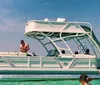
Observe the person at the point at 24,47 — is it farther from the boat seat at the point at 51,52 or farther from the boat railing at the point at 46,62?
the boat seat at the point at 51,52

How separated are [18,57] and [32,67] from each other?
851 millimetres

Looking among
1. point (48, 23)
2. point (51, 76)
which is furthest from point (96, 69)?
point (48, 23)

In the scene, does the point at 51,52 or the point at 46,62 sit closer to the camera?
the point at 46,62

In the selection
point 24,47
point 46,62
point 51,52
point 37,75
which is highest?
point 24,47

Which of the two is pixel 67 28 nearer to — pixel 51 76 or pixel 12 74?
pixel 51 76

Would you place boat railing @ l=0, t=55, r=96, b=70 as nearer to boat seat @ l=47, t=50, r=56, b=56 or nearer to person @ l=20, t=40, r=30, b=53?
person @ l=20, t=40, r=30, b=53

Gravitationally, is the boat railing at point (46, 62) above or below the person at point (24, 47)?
below

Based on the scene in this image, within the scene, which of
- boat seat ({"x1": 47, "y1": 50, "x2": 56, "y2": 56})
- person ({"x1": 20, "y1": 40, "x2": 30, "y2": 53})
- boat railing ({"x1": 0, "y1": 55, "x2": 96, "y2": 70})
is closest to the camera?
boat railing ({"x1": 0, "y1": 55, "x2": 96, "y2": 70})

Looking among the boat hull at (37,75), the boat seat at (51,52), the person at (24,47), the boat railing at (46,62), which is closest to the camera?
the boat hull at (37,75)

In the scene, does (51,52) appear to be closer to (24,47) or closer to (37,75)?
(24,47)

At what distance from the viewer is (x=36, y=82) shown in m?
13.6

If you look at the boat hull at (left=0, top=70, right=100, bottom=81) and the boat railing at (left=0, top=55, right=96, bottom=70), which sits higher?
the boat railing at (left=0, top=55, right=96, bottom=70)

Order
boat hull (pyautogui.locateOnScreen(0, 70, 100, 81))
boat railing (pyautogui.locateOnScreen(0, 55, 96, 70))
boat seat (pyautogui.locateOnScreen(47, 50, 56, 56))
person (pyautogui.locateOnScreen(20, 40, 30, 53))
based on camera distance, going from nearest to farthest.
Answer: boat hull (pyautogui.locateOnScreen(0, 70, 100, 81)) → boat railing (pyautogui.locateOnScreen(0, 55, 96, 70)) → person (pyautogui.locateOnScreen(20, 40, 30, 53)) → boat seat (pyautogui.locateOnScreen(47, 50, 56, 56))

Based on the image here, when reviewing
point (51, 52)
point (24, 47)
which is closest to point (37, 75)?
point (24, 47)
